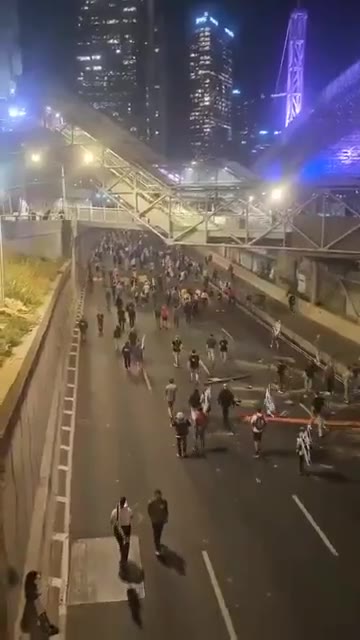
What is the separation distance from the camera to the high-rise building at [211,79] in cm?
15325

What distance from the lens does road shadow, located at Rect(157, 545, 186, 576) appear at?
35.5 ft

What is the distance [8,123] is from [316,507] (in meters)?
44.8

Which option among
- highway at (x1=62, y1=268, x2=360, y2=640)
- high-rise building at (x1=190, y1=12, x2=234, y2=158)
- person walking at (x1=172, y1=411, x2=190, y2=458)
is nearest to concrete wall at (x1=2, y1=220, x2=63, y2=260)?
highway at (x1=62, y1=268, x2=360, y2=640)

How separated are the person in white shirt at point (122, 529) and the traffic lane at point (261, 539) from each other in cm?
149

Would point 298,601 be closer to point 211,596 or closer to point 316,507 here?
point 211,596

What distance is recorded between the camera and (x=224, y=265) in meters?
58.0

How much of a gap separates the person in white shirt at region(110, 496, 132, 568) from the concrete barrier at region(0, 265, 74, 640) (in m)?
1.27

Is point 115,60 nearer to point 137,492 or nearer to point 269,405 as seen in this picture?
point 269,405

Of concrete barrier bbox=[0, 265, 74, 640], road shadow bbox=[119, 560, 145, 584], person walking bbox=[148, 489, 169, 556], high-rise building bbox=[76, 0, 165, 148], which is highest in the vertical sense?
high-rise building bbox=[76, 0, 165, 148]

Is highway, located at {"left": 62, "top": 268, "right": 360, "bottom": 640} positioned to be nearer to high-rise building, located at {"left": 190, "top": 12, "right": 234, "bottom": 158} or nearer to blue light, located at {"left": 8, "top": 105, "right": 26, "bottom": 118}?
blue light, located at {"left": 8, "top": 105, "right": 26, "bottom": 118}

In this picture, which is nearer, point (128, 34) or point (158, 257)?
point (158, 257)

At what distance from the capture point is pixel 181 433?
15539 mm

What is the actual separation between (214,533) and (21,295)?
13.2 m

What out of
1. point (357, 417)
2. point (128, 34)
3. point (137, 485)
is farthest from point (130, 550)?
point (128, 34)
